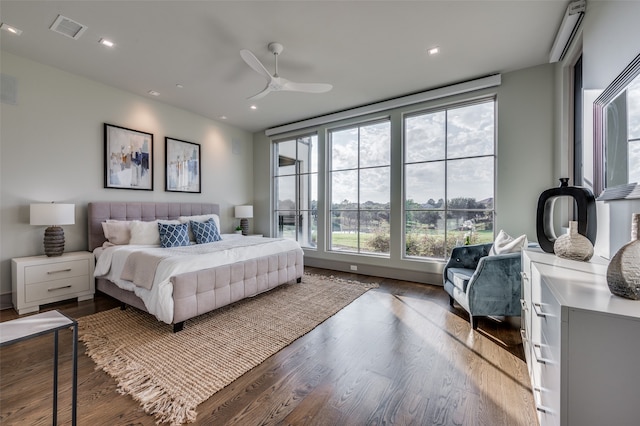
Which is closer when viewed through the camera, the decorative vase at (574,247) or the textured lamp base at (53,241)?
the decorative vase at (574,247)

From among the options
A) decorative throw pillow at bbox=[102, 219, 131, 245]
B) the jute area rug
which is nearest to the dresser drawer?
the jute area rug

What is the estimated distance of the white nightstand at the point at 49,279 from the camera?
2967 mm

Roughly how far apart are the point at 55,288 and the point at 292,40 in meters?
4.04

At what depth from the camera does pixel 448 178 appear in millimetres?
4094

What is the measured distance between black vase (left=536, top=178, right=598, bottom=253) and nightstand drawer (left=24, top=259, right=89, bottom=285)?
5002mm

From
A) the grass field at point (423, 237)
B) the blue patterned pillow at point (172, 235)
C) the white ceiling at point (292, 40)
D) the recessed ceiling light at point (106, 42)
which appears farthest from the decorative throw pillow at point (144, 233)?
the grass field at point (423, 237)

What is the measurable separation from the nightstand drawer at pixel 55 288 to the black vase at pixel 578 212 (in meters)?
5.04

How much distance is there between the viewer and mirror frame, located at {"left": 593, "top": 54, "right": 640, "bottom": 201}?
4.81 ft

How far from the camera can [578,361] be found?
938mm

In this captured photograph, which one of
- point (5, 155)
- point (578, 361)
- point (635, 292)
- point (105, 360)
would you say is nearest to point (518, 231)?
point (635, 292)

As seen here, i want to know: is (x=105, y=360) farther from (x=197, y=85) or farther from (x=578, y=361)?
(x=197, y=85)

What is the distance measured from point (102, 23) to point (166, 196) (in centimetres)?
270

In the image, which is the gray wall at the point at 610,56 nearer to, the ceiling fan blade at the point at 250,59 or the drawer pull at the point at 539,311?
the drawer pull at the point at 539,311

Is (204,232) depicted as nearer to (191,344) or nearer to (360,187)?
(191,344)
